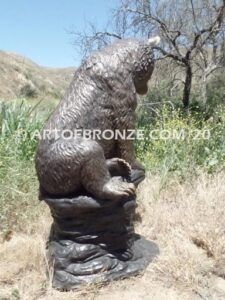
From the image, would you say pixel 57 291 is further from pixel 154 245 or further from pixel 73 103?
pixel 73 103

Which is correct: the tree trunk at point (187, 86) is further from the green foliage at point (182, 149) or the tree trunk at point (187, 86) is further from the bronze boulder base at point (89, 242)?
the bronze boulder base at point (89, 242)

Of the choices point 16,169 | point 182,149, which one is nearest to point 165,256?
point 16,169

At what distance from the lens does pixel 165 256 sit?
139 inches

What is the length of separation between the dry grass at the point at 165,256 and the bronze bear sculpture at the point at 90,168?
5.2 inches

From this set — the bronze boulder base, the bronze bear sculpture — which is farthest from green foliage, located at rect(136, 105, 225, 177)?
the bronze bear sculpture

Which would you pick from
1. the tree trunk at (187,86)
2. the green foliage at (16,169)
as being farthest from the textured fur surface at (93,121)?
the tree trunk at (187,86)

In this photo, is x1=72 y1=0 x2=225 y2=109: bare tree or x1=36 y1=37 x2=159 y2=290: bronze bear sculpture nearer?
x1=36 y1=37 x2=159 y2=290: bronze bear sculpture

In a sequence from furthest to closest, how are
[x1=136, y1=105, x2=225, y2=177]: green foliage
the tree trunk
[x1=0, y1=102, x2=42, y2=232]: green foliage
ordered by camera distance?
the tree trunk, [x1=136, y1=105, x2=225, y2=177]: green foliage, [x1=0, y1=102, x2=42, y2=232]: green foliage

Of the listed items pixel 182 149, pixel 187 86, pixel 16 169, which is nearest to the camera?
pixel 16 169

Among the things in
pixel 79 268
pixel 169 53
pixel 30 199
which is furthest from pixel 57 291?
pixel 169 53

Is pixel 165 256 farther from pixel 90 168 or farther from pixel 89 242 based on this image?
pixel 90 168

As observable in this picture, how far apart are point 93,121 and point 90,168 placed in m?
0.36

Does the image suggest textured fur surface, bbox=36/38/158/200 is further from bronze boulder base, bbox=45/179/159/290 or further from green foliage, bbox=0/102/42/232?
green foliage, bbox=0/102/42/232

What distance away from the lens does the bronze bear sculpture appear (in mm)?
3105
